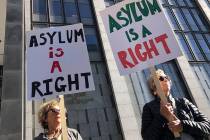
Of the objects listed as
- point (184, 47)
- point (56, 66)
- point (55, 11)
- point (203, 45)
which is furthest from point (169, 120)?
point (203, 45)

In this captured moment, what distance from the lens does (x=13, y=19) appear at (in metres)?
13.2

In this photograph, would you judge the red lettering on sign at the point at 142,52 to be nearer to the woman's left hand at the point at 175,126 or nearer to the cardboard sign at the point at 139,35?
the cardboard sign at the point at 139,35

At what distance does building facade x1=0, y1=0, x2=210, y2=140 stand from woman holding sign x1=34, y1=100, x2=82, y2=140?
221 inches

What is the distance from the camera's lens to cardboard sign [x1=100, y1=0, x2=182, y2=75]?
517 cm

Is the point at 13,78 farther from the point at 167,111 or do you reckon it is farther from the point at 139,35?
the point at 167,111


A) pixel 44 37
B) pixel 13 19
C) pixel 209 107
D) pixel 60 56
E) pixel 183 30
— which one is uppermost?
pixel 13 19

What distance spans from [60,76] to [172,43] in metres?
1.61

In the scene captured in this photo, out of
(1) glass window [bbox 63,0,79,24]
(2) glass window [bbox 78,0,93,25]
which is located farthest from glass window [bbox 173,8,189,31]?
(1) glass window [bbox 63,0,79,24]

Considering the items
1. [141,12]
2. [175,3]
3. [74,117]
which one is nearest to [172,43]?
[141,12]

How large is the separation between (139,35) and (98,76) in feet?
23.4

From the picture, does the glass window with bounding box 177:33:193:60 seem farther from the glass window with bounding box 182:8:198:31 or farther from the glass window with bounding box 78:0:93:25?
the glass window with bounding box 78:0:93:25

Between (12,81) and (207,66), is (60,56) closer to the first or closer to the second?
(12,81)

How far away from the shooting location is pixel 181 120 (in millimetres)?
4277

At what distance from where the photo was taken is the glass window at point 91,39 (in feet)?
43.7
